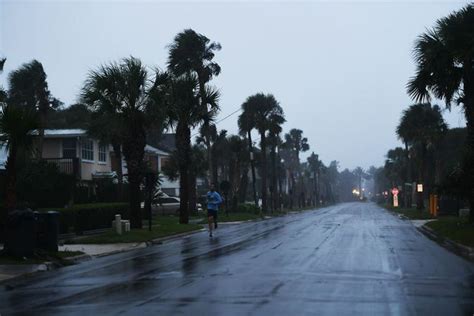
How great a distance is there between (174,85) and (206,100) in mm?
2544

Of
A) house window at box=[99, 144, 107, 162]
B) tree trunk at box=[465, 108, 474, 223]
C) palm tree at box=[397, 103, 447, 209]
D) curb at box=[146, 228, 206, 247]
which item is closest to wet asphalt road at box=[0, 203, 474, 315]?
curb at box=[146, 228, 206, 247]

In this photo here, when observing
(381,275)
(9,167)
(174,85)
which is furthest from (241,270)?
(174,85)

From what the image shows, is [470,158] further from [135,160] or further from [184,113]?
[184,113]

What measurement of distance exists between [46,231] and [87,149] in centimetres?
2925

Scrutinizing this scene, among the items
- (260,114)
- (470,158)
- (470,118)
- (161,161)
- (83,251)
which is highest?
(260,114)

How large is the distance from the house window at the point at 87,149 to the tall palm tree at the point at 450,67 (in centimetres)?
2682

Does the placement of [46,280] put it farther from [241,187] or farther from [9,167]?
[241,187]

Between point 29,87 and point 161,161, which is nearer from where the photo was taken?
point 29,87

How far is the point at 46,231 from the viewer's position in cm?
1817

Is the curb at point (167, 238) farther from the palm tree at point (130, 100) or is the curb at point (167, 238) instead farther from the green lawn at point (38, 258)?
the green lawn at point (38, 258)

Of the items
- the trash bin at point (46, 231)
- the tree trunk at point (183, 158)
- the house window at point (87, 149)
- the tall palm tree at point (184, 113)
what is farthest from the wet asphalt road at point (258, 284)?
the house window at point (87, 149)

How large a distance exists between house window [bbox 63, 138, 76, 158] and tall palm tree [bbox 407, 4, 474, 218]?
86.2 feet

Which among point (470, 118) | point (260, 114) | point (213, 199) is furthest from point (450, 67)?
point (260, 114)

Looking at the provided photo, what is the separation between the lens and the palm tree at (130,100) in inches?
1025
